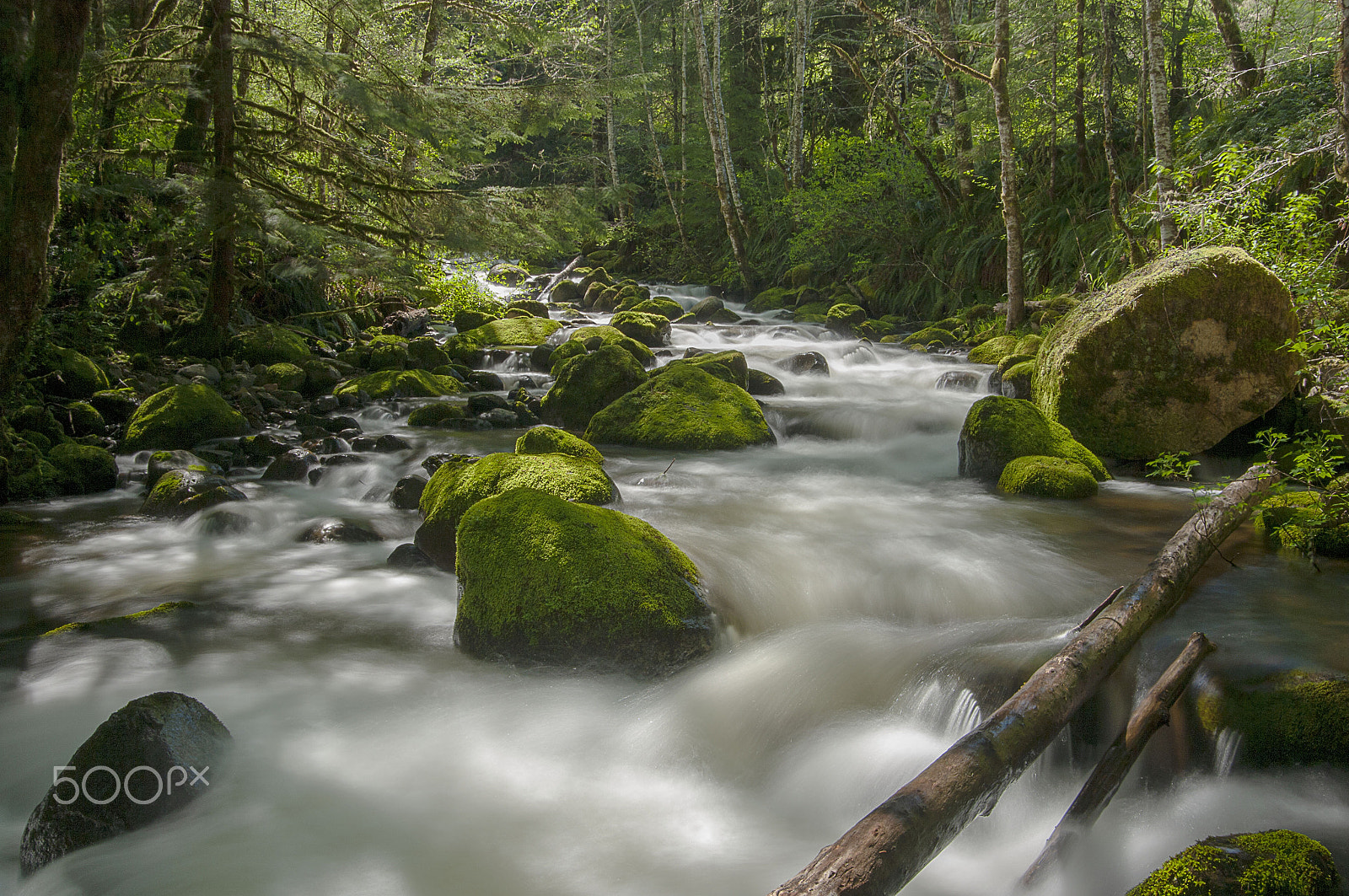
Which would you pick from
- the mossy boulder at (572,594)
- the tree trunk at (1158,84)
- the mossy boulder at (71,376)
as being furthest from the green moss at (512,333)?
the mossy boulder at (572,594)

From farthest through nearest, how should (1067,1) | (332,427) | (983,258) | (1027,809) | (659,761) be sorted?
(983,258), (1067,1), (332,427), (659,761), (1027,809)

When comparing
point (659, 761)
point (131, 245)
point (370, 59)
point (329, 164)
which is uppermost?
point (370, 59)

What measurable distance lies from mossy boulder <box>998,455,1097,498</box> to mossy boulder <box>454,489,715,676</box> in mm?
3989

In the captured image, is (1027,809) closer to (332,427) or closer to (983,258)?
(332,427)

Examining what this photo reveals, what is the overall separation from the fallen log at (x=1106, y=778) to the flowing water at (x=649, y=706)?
73 millimetres

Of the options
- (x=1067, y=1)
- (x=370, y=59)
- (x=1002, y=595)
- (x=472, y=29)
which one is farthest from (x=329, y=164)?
(x=1067, y=1)

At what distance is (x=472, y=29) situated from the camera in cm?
1521

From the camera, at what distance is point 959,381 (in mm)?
11695

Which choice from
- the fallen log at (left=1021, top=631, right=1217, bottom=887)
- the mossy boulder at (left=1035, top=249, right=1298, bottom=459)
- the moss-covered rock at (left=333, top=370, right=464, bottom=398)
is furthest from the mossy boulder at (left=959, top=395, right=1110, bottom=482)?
the moss-covered rock at (left=333, top=370, right=464, bottom=398)

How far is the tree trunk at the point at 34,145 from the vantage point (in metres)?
5.20

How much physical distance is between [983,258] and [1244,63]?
5.49 meters

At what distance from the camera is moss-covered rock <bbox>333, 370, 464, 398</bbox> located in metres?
11.9

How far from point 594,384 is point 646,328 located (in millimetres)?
5742

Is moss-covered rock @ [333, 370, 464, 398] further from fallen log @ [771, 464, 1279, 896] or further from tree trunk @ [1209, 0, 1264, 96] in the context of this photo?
tree trunk @ [1209, 0, 1264, 96]
